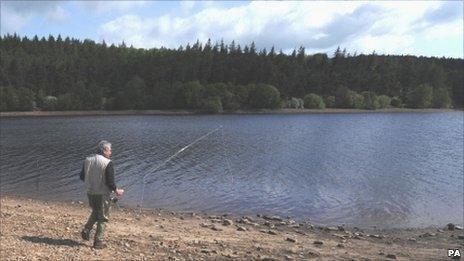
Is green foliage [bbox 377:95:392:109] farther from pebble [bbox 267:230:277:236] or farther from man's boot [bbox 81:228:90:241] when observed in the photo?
man's boot [bbox 81:228:90:241]

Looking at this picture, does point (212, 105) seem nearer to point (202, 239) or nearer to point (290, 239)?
point (290, 239)

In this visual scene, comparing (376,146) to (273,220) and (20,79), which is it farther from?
(20,79)

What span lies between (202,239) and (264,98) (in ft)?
489

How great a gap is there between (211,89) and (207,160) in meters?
122

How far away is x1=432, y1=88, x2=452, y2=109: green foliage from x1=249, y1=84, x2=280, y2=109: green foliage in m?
65.9

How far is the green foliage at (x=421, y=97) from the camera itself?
18488 cm

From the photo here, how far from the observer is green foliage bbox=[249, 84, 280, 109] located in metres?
163

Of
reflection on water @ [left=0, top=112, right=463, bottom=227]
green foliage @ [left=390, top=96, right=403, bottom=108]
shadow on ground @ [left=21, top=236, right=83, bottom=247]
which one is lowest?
reflection on water @ [left=0, top=112, right=463, bottom=227]

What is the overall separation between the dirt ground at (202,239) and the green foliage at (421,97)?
175 meters

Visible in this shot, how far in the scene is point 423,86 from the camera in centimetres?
18875

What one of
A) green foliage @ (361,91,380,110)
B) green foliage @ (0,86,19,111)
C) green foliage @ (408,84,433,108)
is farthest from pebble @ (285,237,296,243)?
green foliage @ (408,84,433,108)

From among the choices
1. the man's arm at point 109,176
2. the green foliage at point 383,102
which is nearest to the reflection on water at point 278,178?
the man's arm at point 109,176

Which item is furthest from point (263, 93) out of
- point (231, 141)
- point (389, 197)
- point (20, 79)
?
point (389, 197)

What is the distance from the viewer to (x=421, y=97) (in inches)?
7279
